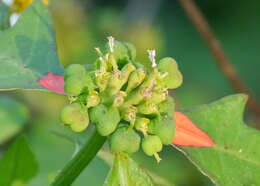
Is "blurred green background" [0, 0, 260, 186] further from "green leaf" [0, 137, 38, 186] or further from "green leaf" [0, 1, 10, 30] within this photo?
"green leaf" [0, 1, 10, 30]

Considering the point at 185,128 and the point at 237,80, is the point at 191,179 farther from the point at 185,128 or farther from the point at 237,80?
the point at 185,128

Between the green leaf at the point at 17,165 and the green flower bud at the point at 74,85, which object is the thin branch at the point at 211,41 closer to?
the green leaf at the point at 17,165

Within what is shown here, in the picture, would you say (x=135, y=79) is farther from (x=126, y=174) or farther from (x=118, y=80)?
(x=126, y=174)

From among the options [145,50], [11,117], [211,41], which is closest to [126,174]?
[11,117]

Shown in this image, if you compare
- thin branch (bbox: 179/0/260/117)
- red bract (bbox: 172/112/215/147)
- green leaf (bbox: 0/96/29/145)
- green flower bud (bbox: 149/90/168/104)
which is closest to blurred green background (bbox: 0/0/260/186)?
green leaf (bbox: 0/96/29/145)

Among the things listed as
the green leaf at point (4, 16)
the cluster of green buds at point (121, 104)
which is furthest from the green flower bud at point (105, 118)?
the green leaf at point (4, 16)
